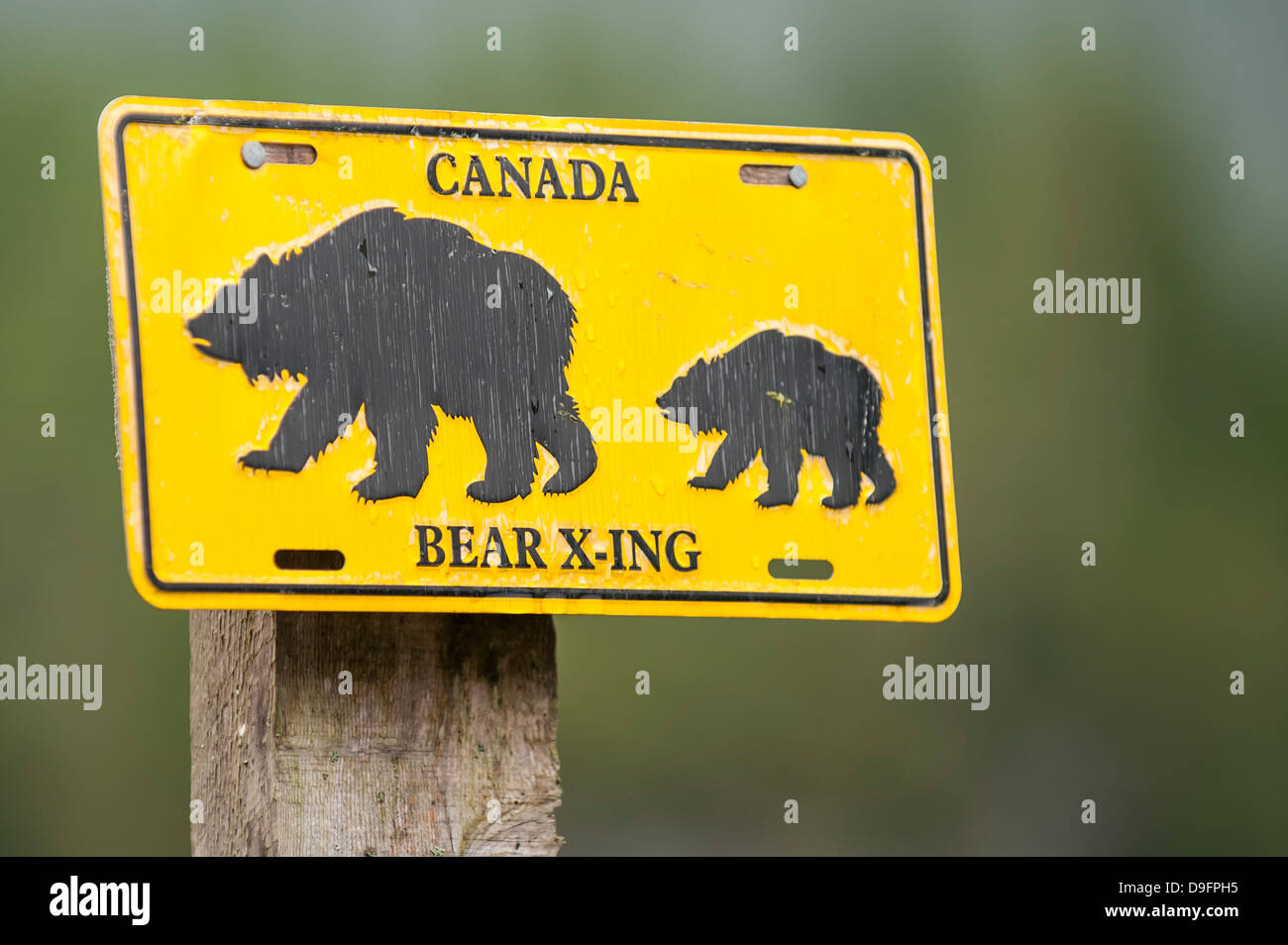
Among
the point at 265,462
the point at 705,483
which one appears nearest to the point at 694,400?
the point at 705,483

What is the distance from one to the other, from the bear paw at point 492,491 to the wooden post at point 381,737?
153mm

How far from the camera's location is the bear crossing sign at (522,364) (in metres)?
Result: 1.02

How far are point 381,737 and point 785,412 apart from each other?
50 cm

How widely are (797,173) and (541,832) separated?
69 centimetres

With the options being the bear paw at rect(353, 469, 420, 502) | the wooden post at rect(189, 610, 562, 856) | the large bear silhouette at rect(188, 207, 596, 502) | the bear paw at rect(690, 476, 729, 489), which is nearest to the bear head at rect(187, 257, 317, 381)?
the large bear silhouette at rect(188, 207, 596, 502)

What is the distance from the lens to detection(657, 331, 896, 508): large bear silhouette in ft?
3.62

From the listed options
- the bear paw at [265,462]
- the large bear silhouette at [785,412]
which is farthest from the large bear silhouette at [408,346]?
the large bear silhouette at [785,412]

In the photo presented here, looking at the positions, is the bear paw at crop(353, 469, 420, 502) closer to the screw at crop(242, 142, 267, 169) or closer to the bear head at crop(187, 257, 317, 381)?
the bear head at crop(187, 257, 317, 381)

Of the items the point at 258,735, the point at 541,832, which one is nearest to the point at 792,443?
the point at 541,832

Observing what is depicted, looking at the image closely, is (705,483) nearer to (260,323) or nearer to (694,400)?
(694,400)

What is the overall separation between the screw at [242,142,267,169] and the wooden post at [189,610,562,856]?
1.36 feet

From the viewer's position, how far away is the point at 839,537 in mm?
1112

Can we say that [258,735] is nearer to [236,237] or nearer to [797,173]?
[236,237]

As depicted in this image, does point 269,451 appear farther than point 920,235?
No
